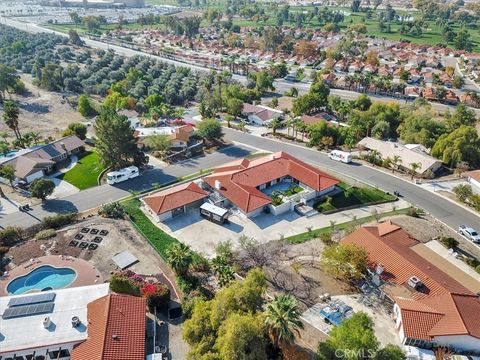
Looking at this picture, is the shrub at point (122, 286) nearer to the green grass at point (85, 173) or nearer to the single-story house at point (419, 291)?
the single-story house at point (419, 291)

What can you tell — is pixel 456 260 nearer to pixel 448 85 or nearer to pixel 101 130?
pixel 101 130

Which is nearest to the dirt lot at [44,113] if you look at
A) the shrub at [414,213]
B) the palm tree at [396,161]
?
the palm tree at [396,161]

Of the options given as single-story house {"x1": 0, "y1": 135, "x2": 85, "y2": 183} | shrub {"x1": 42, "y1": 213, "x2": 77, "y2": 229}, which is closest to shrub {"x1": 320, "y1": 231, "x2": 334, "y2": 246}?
shrub {"x1": 42, "y1": 213, "x2": 77, "y2": 229}

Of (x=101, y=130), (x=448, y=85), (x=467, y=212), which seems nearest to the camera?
(x=467, y=212)

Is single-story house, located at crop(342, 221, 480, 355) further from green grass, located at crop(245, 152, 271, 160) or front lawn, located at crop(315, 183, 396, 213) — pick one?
green grass, located at crop(245, 152, 271, 160)

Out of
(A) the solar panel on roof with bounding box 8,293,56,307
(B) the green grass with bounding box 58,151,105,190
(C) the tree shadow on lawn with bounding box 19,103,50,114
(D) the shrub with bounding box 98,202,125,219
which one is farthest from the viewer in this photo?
(C) the tree shadow on lawn with bounding box 19,103,50,114

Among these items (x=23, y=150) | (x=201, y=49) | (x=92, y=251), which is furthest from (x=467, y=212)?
(x=201, y=49)
